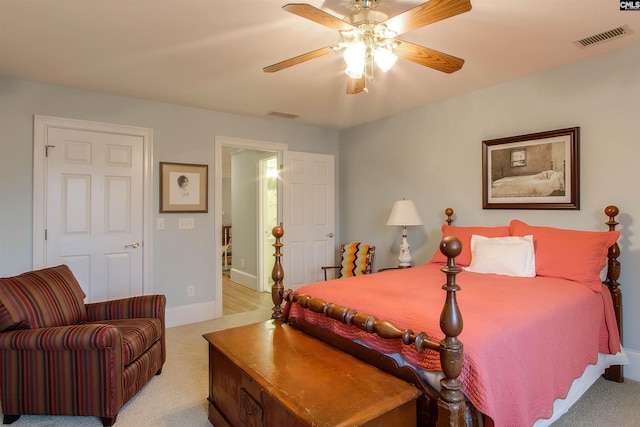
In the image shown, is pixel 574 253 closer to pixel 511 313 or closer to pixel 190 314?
pixel 511 313

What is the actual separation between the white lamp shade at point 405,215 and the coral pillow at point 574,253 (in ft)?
3.89

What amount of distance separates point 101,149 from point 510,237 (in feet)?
12.3

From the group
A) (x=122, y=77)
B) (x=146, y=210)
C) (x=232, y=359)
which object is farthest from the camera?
(x=146, y=210)

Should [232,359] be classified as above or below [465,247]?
below

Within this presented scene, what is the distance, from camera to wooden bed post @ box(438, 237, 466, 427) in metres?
1.35

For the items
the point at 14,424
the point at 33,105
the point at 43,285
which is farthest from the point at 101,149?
the point at 14,424

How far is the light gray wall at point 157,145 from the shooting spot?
3.10 meters

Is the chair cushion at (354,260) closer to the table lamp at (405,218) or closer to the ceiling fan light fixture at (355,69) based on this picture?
the table lamp at (405,218)

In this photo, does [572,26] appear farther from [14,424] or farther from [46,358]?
[14,424]

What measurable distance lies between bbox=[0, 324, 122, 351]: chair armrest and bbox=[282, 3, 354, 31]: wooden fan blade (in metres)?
1.93

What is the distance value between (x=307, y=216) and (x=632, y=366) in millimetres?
3430

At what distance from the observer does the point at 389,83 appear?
10.8 ft

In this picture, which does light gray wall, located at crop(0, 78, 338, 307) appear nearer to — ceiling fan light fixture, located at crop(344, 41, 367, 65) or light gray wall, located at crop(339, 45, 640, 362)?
light gray wall, located at crop(339, 45, 640, 362)

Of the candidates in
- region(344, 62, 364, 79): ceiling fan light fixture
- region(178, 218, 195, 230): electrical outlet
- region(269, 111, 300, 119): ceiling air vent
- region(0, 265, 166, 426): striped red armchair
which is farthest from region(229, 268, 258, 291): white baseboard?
region(344, 62, 364, 79): ceiling fan light fixture
